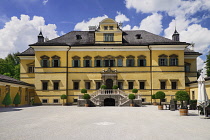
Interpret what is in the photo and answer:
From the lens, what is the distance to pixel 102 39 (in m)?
38.4

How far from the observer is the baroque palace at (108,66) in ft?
121

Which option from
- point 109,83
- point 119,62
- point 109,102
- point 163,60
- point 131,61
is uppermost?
point 163,60

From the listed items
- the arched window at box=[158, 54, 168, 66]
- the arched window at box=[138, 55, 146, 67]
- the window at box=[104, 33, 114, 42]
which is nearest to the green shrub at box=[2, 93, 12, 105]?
the window at box=[104, 33, 114, 42]

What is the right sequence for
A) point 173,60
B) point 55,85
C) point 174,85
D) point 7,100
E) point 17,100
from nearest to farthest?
point 7,100, point 17,100, point 174,85, point 173,60, point 55,85

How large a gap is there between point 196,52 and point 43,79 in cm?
2918

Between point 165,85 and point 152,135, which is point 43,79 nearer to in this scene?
point 165,85

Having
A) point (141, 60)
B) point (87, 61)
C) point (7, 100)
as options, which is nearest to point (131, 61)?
point (141, 60)

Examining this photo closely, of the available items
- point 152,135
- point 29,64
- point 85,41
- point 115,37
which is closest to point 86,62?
point 85,41

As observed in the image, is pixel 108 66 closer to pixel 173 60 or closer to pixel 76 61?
pixel 76 61

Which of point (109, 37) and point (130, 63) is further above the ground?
point (109, 37)

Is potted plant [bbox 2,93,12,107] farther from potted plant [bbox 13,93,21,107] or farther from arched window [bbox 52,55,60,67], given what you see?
arched window [bbox 52,55,60,67]

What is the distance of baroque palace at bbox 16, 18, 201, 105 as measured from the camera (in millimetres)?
36875

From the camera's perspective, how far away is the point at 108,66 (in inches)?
1497

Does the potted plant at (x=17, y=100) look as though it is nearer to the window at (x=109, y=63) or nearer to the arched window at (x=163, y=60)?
the window at (x=109, y=63)
